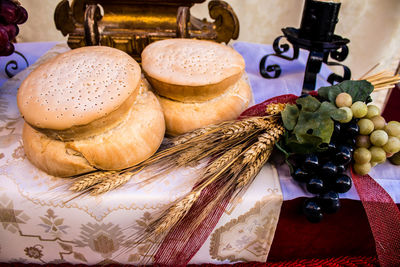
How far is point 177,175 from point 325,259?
0.42 metres

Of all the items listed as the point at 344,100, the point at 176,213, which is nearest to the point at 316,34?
the point at 344,100

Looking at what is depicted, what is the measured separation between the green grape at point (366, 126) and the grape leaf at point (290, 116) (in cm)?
15

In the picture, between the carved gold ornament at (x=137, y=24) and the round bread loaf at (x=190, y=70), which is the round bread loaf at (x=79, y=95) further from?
the carved gold ornament at (x=137, y=24)

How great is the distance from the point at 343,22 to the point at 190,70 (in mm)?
1608

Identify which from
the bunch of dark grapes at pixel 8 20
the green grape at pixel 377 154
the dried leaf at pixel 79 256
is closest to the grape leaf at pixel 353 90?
the green grape at pixel 377 154

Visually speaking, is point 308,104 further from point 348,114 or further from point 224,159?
point 224,159

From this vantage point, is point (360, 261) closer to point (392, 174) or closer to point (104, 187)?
point (392, 174)

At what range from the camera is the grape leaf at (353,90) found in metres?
0.67

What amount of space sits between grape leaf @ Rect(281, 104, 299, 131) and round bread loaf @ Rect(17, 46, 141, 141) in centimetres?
34

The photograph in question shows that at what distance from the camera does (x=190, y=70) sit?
0.67 meters

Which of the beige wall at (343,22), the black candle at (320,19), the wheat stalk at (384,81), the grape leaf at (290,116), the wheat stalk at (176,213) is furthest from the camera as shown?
the beige wall at (343,22)

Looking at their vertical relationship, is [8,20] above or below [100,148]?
above

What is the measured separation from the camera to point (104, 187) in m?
0.56

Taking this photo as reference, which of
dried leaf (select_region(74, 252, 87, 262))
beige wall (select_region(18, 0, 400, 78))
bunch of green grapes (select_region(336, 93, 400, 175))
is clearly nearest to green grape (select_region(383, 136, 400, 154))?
bunch of green grapes (select_region(336, 93, 400, 175))
